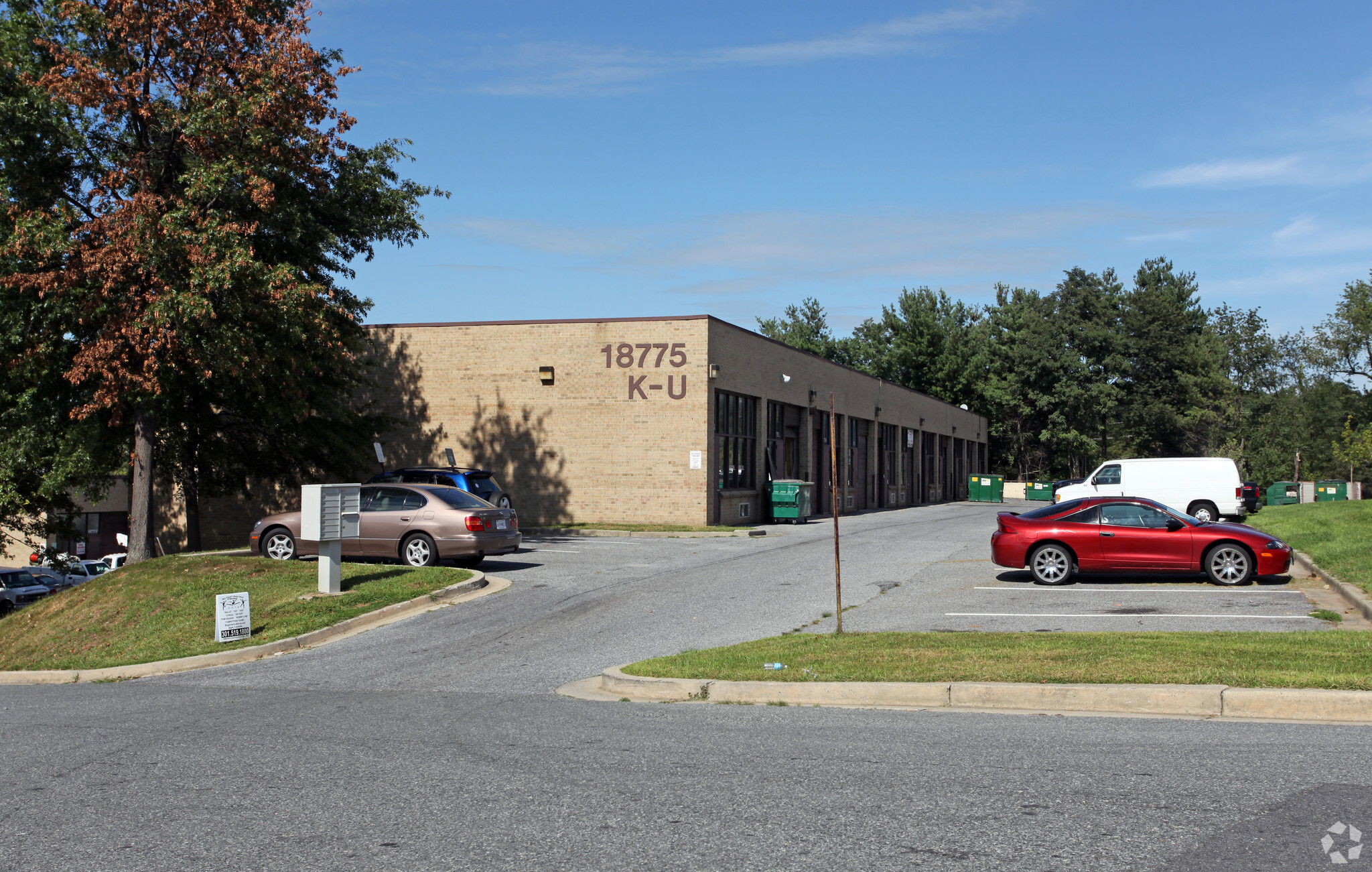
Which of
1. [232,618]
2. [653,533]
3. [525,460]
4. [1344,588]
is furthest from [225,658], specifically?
[525,460]

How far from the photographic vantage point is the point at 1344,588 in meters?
14.8

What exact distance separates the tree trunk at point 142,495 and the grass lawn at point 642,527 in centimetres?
1118

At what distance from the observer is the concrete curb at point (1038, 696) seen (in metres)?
8.17

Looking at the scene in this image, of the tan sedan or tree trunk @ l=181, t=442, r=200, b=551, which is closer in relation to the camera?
the tan sedan

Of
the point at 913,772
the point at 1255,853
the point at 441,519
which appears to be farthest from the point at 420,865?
the point at 441,519

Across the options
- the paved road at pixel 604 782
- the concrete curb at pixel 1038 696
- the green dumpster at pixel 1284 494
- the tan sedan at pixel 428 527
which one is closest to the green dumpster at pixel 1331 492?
the green dumpster at pixel 1284 494

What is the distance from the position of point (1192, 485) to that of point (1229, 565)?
13972 mm

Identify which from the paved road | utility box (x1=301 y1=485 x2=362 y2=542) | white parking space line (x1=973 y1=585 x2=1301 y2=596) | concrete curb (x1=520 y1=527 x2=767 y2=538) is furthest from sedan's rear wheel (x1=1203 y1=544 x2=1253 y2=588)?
utility box (x1=301 y1=485 x2=362 y2=542)

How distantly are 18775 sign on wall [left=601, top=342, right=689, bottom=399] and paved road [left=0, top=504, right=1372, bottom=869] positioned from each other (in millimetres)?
20080

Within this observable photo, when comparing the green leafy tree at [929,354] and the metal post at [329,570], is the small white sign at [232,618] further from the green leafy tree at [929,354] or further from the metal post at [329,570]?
Result: the green leafy tree at [929,354]

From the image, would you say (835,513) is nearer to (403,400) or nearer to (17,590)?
(403,400)

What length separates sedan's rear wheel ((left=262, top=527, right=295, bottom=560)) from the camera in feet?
67.9

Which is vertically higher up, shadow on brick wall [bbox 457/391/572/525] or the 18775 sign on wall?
the 18775 sign on wall

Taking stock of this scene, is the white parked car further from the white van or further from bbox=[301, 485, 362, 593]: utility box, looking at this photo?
the white van
